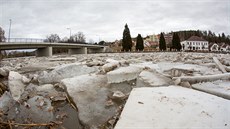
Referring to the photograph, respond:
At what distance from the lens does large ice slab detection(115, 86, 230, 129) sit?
6.39 feet

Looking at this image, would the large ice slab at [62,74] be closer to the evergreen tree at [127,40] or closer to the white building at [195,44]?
the evergreen tree at [127,40]

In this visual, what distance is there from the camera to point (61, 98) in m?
3.33

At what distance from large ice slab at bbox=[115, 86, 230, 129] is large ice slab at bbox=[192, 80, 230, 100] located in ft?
1.26

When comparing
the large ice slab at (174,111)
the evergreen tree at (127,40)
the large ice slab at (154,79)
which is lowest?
the large ice slab at (174,111)

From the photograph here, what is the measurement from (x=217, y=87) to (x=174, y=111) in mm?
1656

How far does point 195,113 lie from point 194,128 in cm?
36

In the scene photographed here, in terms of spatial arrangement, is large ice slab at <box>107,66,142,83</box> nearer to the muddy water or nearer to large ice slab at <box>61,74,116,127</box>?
large ice slab at <box>61,74,116,127</box>

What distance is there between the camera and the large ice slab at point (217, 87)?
3.03 m

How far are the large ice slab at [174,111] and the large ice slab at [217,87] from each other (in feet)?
1.26

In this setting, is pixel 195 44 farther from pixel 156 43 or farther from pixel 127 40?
pixel 127 40

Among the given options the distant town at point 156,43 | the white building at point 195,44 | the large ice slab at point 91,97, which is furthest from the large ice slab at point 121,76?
the white building at point 195,44

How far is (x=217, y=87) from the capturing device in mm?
3406

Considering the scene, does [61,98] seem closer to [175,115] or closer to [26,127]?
[26,127]

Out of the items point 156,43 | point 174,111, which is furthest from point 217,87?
point 156,43
